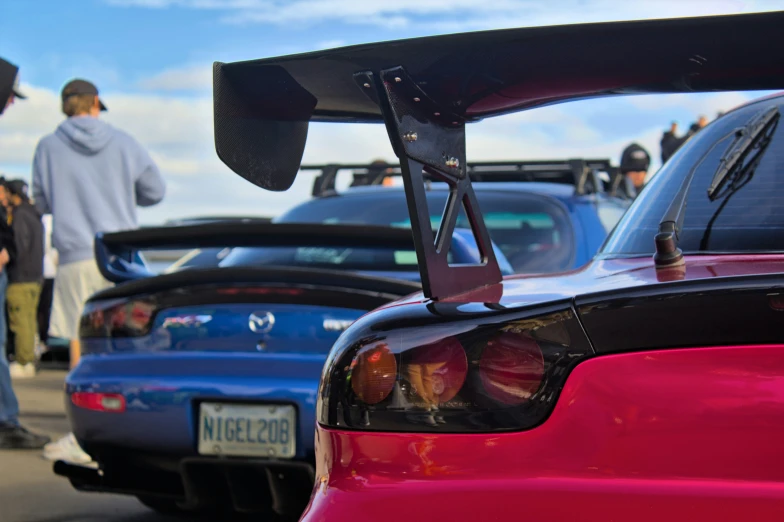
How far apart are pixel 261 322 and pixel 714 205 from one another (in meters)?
1.78

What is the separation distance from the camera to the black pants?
12938mm

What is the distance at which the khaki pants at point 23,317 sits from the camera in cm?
1122

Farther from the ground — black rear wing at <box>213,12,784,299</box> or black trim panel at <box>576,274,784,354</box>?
black rear wing at <box>213,12,784,299</box>

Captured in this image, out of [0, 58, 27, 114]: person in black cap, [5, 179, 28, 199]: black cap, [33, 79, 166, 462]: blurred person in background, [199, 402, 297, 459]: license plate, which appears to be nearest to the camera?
[199, 402, 297, 459]: license plate

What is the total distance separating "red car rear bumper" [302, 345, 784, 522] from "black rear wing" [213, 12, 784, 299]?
0.44 meters

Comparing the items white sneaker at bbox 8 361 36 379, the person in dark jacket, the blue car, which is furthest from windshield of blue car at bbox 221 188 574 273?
white sneaker at bbox 8 361 36 379

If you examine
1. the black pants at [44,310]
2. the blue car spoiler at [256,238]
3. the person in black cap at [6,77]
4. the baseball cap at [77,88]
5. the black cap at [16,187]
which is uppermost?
the baseball cap at [77,88]

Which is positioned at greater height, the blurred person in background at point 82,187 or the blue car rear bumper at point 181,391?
the blurred person in background at point 82,187

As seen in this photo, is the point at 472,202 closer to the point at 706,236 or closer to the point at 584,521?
the point at 706,236

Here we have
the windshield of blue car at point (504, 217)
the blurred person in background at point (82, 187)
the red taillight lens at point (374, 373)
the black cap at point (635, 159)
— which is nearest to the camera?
the red taillight lens at point (374, 373)

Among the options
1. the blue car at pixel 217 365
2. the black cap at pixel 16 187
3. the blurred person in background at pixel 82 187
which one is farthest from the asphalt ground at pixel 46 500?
the black cap at pixel 16 187

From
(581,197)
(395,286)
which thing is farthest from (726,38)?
(581,197)

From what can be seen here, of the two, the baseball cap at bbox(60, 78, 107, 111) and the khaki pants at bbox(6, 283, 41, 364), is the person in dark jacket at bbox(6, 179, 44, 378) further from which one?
the baseball cap at bbox(60, 78, 107, 111)

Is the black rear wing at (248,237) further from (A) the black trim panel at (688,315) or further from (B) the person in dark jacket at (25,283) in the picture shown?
(B) the person in dark jacket at (25,283)
